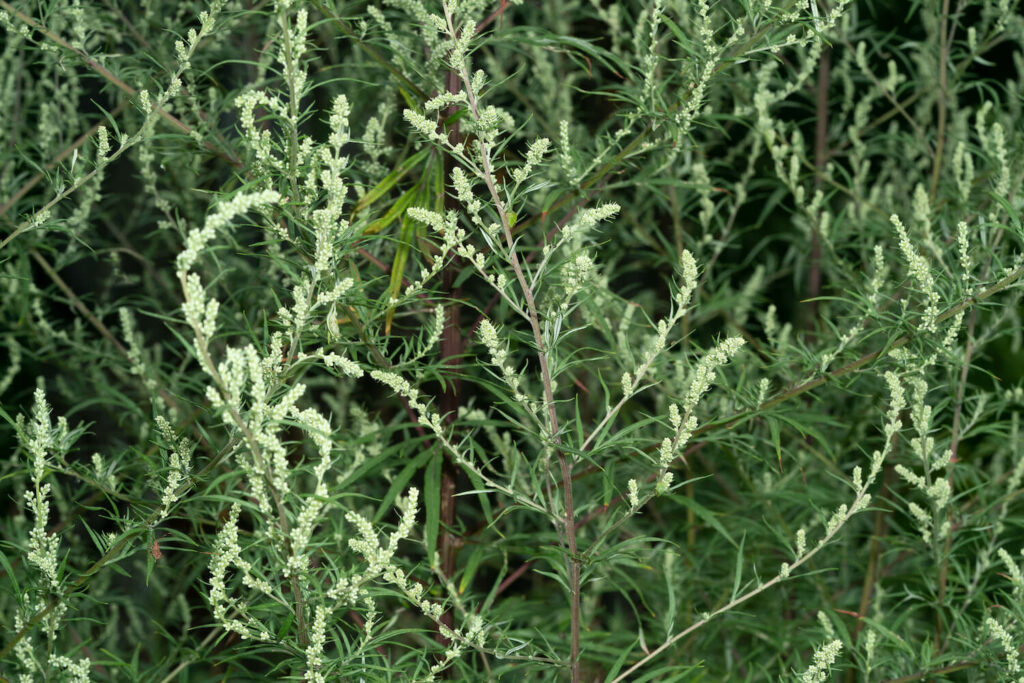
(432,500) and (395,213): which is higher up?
(395,213)

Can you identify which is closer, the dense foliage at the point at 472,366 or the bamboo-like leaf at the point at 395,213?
the dense foliage at the point at 472,366

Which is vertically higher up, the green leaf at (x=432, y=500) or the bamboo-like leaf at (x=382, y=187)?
the bamboo-like leaf at (x=382, y=187)

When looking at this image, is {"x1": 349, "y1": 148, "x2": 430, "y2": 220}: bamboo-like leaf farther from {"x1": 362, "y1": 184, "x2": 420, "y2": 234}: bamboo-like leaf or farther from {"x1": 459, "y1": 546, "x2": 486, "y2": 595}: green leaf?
{"x1": 459, "y1": 546, "x2": 486, "y2": 595}: green leaf

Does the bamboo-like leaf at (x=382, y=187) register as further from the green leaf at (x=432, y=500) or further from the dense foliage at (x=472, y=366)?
the green leaf at (x=432, y=500)

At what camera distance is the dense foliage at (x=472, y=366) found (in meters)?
0.87

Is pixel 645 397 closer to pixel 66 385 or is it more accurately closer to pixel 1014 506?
pixel 1014 506

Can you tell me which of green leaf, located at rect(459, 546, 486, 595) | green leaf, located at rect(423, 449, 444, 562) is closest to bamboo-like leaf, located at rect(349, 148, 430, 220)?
green leaf, located at rect(423, 449, 444, 562)

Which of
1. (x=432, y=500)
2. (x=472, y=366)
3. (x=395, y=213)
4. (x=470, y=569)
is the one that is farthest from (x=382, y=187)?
(x=470, y=569)

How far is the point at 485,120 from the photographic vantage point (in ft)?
2.75

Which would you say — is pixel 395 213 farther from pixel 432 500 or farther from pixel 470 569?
pixel 470 569

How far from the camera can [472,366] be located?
112 centimetres

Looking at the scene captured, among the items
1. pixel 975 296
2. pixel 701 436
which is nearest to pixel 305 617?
pixel 701 436

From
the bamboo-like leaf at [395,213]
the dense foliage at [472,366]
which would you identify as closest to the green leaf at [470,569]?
the dense foliage at [472,366]

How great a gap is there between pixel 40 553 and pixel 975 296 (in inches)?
38.4
